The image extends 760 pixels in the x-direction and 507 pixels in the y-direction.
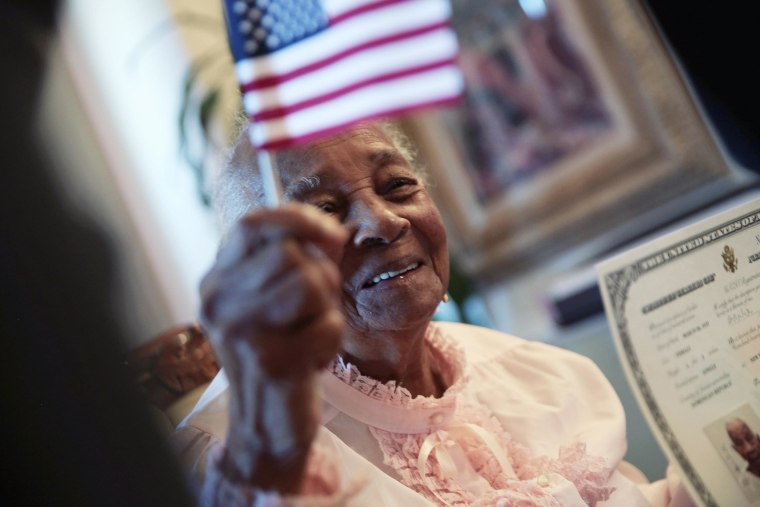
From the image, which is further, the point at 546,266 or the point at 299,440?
the point at 546,266

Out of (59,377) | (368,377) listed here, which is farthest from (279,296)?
(368,377)

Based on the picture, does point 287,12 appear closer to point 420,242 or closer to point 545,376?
point 420,242

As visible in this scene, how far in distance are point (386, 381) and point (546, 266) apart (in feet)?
5.74

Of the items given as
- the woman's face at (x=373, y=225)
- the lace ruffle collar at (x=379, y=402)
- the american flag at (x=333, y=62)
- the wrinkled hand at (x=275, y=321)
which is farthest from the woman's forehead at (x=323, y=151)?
the wrinkled hand at (x=275, y=321)

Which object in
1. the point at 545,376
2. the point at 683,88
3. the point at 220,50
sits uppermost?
the point at 220,50

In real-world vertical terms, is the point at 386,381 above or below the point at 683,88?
below

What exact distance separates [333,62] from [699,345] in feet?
1.91

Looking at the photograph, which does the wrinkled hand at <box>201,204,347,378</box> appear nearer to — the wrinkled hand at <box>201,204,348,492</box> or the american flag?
the wrinkled hand at <box>201,204,348,492</box>

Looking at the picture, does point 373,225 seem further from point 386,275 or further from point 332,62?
point 332,62

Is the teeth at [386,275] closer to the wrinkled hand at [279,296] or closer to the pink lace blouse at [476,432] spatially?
the pink lace blouse at [476,432]

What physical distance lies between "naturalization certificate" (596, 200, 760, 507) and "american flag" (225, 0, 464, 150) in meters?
0.35

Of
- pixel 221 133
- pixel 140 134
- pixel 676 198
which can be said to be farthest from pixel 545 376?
pixel 140 134

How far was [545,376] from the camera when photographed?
127 cm

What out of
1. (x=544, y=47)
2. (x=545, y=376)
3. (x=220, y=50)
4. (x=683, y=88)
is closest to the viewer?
(x=545, y=376)
